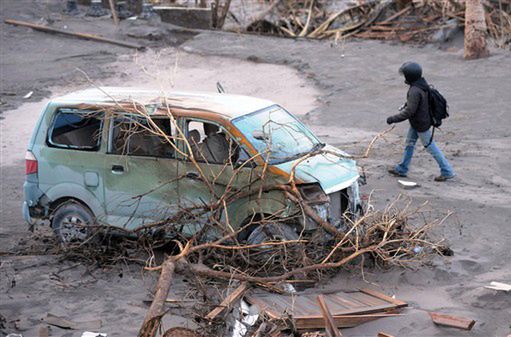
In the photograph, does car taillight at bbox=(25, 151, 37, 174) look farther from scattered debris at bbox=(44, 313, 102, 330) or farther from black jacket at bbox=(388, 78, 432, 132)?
black jacket at bbox=(388, 78, 432, 132)

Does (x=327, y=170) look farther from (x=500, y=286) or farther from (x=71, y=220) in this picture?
(x=71, y=220)

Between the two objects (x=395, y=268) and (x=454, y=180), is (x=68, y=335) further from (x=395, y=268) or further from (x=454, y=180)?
(x=454, y=180)

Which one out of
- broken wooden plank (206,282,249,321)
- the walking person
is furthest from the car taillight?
the walking person

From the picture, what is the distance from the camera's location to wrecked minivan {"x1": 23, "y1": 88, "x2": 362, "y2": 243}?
8234mm

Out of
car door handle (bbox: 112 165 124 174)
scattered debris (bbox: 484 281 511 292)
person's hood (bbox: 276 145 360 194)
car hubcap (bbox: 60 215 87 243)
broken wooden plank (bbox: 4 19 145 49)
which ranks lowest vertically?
Result: broken wooden plank (bbox: 4 19 145 49)

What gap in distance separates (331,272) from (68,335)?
2733 millimetres

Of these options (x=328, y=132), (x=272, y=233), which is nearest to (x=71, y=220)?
(x=272, y=233)

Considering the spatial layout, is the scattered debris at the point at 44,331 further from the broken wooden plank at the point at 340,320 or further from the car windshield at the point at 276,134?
the car windshield at the point at 276,134

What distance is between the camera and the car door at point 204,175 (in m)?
8.32

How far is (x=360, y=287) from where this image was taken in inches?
312

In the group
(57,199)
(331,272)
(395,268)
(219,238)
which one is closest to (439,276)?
(395,268)

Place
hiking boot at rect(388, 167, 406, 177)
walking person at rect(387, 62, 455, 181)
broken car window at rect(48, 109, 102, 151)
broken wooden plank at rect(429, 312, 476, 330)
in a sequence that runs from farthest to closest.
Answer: hiking boot at rect(388, 167, 406, 177), walking person at rect(387, 62, 455, 181), broken car window at rect(48, 109, 102, 151), broken wooden plank at rect(429, 312, 476, 330)

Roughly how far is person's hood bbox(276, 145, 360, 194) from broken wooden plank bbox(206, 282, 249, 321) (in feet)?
4.98

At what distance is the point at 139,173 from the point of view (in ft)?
28.8
